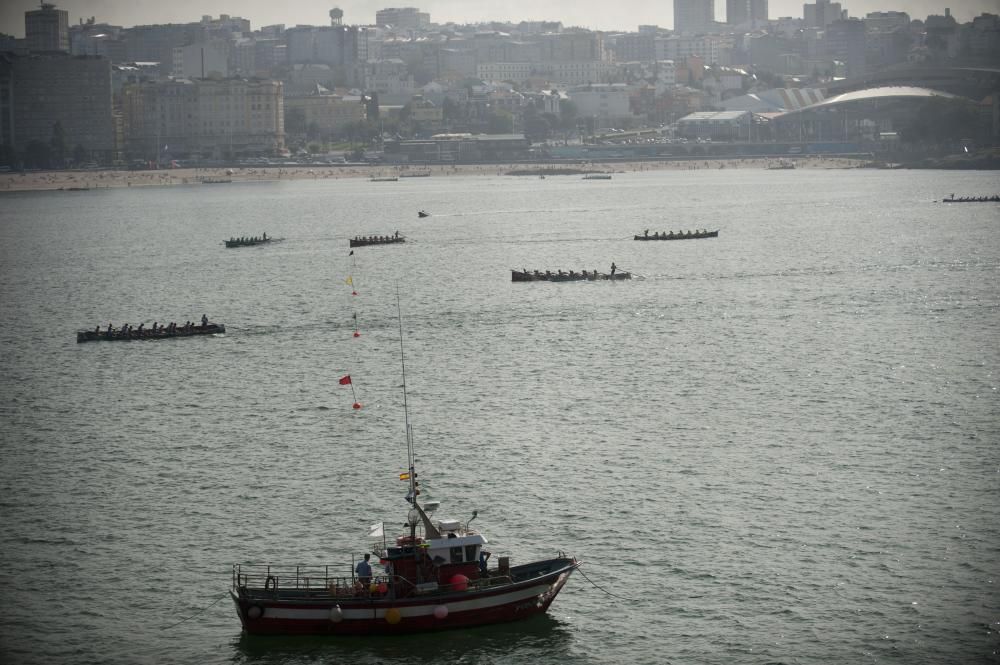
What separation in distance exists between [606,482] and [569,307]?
111 feet

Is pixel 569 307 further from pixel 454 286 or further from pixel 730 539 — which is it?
pixel 730 539

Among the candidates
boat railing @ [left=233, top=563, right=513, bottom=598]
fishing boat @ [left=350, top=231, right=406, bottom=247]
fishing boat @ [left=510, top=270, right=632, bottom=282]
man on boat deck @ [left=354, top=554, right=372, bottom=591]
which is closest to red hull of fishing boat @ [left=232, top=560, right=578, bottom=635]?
boat railing @ [left=233, top=563, right=513, bottom=598]

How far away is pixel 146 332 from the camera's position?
62.7 meters

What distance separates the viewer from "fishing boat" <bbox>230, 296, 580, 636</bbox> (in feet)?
88.7

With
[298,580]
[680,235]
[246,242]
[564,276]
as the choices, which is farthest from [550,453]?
[246,242]

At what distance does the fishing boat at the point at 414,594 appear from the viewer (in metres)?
27.0

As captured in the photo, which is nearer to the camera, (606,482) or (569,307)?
(606,482)

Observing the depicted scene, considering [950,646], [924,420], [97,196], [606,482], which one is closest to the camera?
[950,646]

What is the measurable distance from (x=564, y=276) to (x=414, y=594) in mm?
52260

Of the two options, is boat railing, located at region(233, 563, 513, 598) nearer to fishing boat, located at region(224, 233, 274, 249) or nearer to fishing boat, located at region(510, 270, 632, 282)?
fishing boat, located at region(510, 270, 632, 282)

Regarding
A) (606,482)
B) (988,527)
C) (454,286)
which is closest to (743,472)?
(606,482)

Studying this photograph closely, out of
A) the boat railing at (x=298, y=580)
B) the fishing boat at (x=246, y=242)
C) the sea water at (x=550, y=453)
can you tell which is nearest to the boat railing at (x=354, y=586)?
the boat railing at (x=298, y=580)

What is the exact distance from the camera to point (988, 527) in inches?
1277

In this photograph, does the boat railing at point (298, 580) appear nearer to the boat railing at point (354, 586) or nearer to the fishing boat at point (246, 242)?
the boat railing at point (354, 586)
